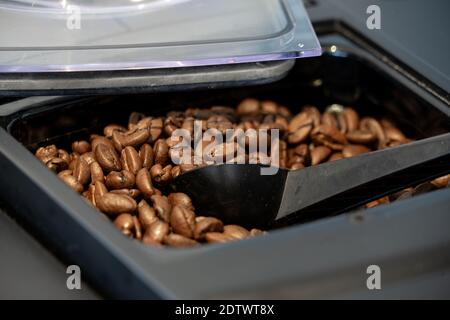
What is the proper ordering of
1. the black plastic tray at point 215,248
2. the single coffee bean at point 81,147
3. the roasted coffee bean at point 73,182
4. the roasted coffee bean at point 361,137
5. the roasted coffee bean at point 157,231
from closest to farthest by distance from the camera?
the black plastic tray at point 215,248 → the roasted coffee bean at point 157,231 → the roasted coffee bean at point 73,182 → the single coffee bean at point 81,147 → the roasted coffee bean at point 361,137

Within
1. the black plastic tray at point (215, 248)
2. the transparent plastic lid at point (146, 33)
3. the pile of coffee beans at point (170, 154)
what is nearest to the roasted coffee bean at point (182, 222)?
the pile of coffee beans at point (170, 154)

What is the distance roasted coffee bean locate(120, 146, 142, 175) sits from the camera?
3.03 feet

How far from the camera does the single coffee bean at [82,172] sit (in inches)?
35.4

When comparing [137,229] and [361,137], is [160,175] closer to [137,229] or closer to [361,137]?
[137,229]

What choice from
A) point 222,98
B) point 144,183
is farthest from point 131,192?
point 222,98

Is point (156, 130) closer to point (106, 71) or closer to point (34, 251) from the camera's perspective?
point (106, 71)

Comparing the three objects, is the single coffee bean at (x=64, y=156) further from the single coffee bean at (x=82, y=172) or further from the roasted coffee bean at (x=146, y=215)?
the roasted coffee bean at (x=146, y=215)

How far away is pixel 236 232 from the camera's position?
0.82m

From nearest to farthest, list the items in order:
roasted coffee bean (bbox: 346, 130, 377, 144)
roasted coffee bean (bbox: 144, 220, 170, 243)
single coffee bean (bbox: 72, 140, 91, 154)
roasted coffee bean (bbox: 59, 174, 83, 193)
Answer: roasted coffee bean (bbox: 144, 220, 170, 243)
roasted coffee bean (bbox: 59, 174, 83, 193)
single coffee bean (bbox: 72, 140, 91, 154)
roasted coffee bean (bbox: 346, 130, 377, 144)

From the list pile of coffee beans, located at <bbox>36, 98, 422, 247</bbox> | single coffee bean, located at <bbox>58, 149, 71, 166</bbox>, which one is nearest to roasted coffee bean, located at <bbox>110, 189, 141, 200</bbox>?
pile of coffee beans, located at <bbox>36, 98, 422, 247</bbox>

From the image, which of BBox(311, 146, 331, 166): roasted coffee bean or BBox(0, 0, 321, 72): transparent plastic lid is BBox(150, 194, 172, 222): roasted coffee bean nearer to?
BBox(0, 0, 321, 72): transparent plastic lid

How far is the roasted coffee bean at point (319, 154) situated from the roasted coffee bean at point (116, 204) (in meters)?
0.33

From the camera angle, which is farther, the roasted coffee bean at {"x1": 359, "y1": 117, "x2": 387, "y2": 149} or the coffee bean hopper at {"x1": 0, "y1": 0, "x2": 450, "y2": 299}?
the roasted coffee bean at {"x1": 359, "y1": 117, "x2": 387, "y2": 149}

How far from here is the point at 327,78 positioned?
1.19m
